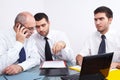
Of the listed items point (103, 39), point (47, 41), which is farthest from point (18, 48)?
point (103, 39)

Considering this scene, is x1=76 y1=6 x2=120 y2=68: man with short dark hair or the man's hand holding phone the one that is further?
x1=76 y1=6 x2=120 y2=68: man with short dark hair

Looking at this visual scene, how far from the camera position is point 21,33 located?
203 cm

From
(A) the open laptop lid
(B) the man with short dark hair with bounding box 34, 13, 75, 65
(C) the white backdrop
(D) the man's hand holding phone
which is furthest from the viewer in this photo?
(C) the white backdrop

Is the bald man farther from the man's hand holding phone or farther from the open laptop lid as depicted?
the open laptop lid

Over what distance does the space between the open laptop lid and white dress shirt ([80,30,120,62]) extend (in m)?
0.97

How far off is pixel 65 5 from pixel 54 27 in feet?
1.24

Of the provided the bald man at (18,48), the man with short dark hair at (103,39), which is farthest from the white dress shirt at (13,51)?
the man with short dark hair at (103,39)

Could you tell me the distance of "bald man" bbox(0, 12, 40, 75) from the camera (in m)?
1.90

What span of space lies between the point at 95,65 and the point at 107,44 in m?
1.10

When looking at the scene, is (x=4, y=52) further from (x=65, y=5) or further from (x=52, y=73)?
(x=65, y=5)

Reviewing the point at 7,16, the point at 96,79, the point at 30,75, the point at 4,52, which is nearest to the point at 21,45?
the point at 4,52

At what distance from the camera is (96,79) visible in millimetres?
1494

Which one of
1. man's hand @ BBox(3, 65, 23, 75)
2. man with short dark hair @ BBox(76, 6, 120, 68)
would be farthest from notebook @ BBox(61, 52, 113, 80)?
man with short dark hair @ BBox(76, 6, 120, 68)

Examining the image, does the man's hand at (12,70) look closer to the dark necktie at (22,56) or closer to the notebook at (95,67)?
the dark necktie at (22,56)
